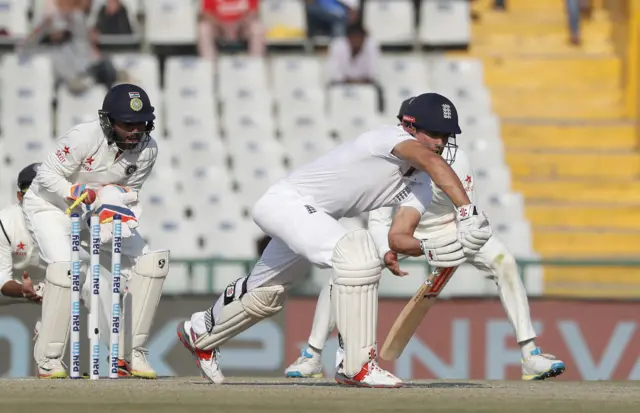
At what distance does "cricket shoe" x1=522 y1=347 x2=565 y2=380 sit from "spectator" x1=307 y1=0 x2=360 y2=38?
22.5 feet

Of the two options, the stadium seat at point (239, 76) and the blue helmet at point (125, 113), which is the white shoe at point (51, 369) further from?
the stadium seat at point (239, 76)

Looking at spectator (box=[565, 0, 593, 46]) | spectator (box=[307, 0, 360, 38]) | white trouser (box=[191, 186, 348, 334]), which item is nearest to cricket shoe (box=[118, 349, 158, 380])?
white trouser (box=[191, 186, 348, 334])

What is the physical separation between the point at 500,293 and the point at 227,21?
6.42 meters

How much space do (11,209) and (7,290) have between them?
585 mm

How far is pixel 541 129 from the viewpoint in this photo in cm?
1496

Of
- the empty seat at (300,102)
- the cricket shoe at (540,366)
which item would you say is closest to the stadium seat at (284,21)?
the empty seat at (300,102)

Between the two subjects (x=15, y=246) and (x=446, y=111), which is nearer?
(x=446, y=111)

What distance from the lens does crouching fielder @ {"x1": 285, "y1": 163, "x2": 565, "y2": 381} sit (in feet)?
29.5

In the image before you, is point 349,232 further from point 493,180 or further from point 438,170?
point 493,180

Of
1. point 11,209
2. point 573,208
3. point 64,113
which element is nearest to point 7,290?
point 11,209

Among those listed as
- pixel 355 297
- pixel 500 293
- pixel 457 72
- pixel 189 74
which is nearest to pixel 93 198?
pixel 355 297

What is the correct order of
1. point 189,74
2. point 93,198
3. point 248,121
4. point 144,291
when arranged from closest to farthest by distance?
point 93,198, point 144,291, point 248,121, point 189,74

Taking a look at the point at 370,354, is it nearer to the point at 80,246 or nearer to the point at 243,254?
the point at 80,246

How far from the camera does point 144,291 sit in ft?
28.2
